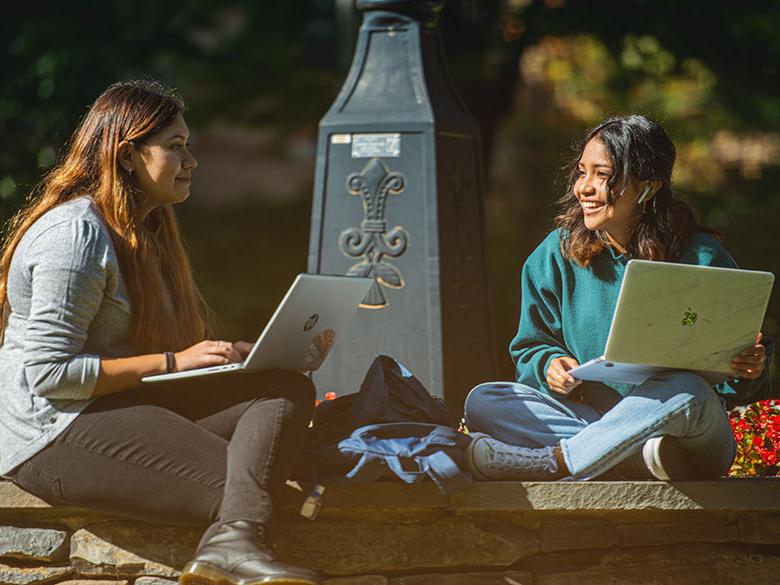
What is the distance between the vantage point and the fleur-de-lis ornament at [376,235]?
5.51 m

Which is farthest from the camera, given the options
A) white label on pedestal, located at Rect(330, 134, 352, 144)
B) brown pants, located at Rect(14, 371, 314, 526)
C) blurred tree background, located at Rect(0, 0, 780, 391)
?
blurred tree background, located at Rect(0, 0, 780, 391)

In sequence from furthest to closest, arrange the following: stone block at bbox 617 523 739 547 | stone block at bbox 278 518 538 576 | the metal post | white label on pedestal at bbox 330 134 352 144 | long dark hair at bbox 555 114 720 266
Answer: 1. white label on pedestal at bbox 330 134 352 144
2. the metal post
3. long dark hair at bbox 555 114 720 266
4. stone block at bbox 617 523 739 547
5. stone block at bbox 278 518 538 576

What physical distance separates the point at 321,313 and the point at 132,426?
0.57m

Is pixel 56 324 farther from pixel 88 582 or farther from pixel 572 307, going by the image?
pixel 572 307

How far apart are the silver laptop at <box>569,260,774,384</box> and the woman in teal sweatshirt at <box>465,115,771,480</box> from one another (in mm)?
136

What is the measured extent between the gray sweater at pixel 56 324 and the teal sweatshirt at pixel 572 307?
1.21m

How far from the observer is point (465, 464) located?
3627 millimetres

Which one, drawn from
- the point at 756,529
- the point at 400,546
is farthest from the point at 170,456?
the point at 756,529

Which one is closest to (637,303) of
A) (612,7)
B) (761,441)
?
(761,441)

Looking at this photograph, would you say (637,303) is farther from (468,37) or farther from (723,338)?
(468,37)

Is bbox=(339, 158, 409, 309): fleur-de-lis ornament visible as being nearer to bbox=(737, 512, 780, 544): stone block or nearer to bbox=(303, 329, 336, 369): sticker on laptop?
bbox=(303, 329, 336, 369): sticker on laptop

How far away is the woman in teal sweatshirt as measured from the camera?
3646mm

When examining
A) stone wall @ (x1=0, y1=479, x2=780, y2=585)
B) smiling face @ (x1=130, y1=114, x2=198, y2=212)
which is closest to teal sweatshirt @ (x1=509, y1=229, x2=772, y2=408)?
stone wall @ (x1=0, y1=479, x2=780, y2=585)

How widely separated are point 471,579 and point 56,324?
131cm
